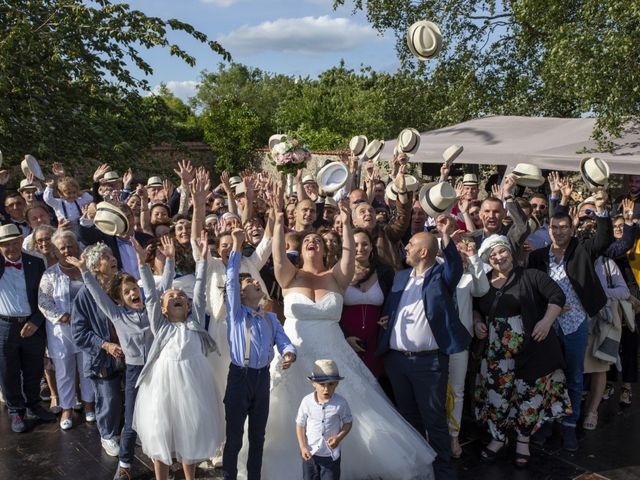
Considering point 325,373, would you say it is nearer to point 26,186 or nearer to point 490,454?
point 490,454

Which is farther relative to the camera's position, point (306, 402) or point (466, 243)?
point (466, 243)

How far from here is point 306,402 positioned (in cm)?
408

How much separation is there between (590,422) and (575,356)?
74 centimetres

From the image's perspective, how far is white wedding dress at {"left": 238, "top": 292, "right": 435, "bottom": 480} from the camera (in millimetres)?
4527

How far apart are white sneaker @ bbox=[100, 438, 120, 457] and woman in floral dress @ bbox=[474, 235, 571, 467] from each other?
111 inches

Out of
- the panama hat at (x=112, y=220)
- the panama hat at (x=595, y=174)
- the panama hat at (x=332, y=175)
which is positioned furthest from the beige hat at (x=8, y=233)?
the panama hat at (x=595, y=174)

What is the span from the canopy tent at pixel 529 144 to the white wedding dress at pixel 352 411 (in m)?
6.33

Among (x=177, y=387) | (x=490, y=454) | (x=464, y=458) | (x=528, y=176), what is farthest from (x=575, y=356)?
(x=177, y=387)

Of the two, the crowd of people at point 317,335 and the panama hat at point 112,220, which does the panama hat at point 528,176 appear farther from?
the panama hat at point 112,220

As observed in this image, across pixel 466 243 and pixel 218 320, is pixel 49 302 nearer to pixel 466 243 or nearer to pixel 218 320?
pixel 218 320

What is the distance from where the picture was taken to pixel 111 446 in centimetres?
514

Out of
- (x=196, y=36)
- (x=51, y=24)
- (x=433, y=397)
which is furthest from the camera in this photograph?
(x=196, y=36)

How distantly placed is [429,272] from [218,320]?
160cm

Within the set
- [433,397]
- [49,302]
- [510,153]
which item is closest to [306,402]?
[433,397]
